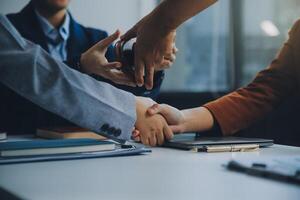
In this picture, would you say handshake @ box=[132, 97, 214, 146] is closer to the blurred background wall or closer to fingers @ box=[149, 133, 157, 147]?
fingers @ box=[149, 133, 157, 147]

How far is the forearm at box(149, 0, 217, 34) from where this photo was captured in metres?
0.78

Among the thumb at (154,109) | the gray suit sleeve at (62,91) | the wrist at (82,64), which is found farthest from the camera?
the wrist at (82,64)

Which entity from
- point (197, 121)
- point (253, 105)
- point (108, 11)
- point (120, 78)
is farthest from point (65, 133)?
point (108, 11)

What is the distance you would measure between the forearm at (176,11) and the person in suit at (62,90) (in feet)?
0.73

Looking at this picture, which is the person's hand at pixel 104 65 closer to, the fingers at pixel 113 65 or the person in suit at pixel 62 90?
the fingers at pixel 113 65

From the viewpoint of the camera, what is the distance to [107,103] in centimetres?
98

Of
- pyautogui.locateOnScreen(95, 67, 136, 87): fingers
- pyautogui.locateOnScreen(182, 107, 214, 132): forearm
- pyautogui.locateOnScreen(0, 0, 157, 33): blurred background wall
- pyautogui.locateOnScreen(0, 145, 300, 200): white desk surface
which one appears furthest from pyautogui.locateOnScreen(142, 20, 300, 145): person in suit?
pyautogui.locateOnScreen(0, 0, 157, 33): blurred background wall

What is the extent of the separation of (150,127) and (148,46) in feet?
0.65

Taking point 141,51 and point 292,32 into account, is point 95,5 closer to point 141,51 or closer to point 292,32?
point 292,32

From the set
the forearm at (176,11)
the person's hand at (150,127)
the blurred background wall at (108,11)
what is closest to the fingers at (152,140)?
the person's hand at (150,127)

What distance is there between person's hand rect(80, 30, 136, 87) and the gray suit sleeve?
0.53 ft

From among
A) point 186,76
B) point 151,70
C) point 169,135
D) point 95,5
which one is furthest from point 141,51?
point 186,76

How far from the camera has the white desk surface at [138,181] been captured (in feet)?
1.79

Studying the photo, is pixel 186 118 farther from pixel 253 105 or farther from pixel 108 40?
pixel 108 40
